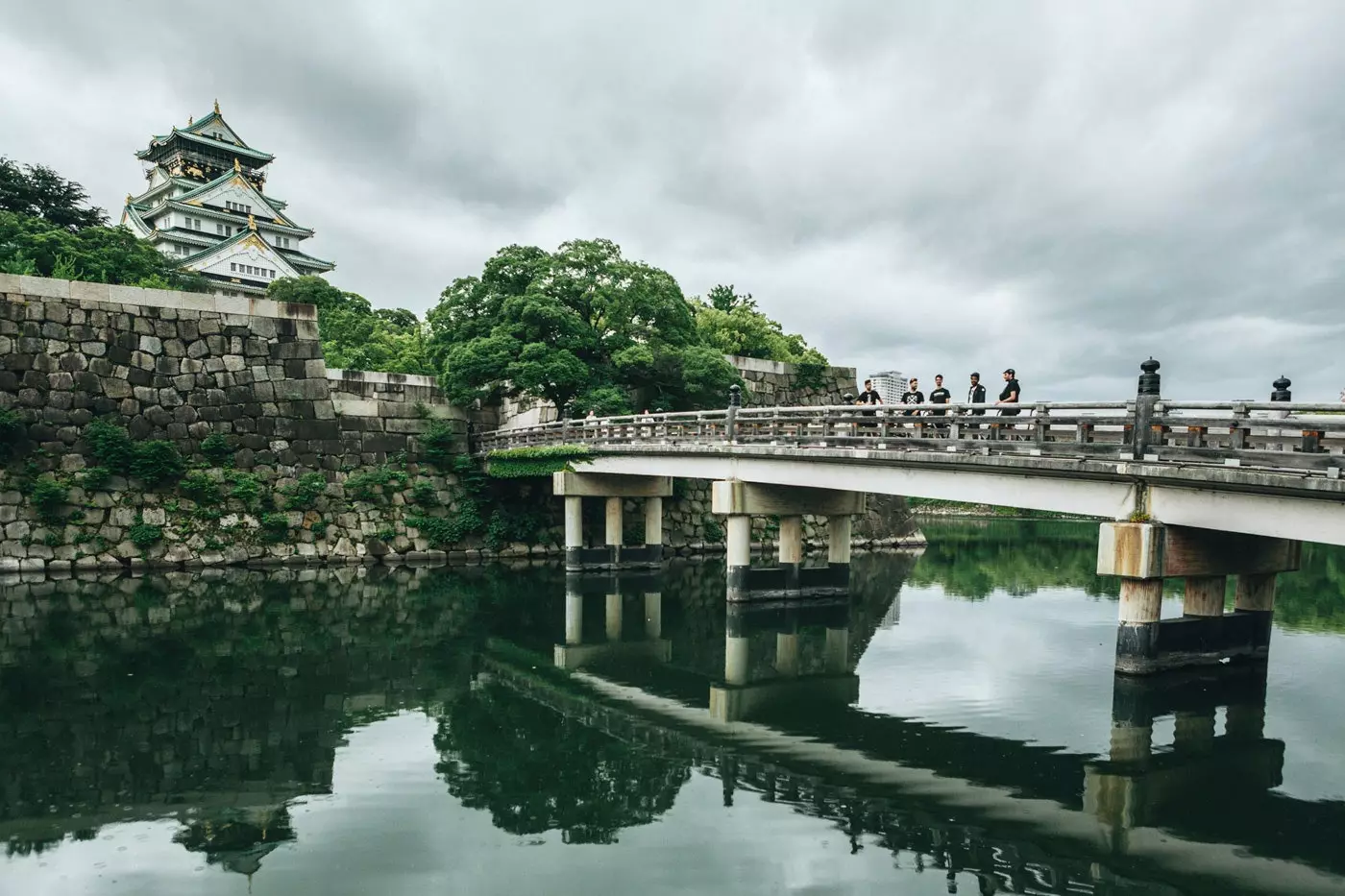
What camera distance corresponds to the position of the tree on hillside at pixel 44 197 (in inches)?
1725

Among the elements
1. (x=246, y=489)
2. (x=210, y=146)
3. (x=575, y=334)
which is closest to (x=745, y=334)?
(x=575, y=334)

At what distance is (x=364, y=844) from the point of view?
8414 millimetres

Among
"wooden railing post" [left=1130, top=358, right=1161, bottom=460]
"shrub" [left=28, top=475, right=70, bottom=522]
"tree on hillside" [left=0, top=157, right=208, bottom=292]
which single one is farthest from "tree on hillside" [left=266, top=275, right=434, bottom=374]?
"wooden railing post" [left=1130, top=358, right=1161, bottom=460]

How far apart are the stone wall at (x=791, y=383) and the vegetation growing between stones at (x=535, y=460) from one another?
43.5ft

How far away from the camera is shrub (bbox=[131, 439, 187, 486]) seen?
89.1ft

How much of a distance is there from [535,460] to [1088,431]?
63.3 ft

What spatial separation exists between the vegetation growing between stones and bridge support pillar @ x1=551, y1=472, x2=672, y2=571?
0.46m

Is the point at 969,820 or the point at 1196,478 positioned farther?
the point at 1196,478

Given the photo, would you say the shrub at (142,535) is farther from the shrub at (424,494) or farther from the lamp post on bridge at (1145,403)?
the lamp post on bridge at (1145,403)

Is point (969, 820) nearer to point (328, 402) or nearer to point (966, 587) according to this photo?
point (966, 587)

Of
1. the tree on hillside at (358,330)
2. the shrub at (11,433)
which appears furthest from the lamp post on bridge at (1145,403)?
the tree on hillside at (358,330)

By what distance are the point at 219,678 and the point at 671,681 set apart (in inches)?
312

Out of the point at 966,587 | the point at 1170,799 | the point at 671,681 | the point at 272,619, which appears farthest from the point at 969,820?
the point at 966,587

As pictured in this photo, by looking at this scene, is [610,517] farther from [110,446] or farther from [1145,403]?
[1145,403]
